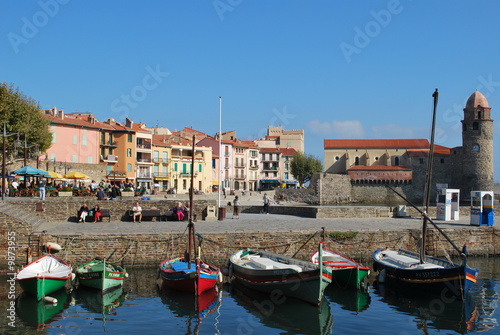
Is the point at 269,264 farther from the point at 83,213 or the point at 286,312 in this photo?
the point at 83,213

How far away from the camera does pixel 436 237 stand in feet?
88.9

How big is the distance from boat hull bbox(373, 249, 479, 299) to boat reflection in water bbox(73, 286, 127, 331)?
10.4 metres

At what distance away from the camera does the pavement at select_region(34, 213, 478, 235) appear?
82.2ft

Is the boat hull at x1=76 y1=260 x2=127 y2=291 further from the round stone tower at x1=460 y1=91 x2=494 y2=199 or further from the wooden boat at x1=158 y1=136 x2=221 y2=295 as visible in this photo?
the round stone tower at x1=460 y1=91 x2=494 y2=199

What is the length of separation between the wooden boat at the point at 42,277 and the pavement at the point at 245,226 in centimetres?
398

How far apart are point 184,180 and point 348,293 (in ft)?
196

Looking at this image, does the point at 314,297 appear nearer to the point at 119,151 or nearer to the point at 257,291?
the point at 257,291

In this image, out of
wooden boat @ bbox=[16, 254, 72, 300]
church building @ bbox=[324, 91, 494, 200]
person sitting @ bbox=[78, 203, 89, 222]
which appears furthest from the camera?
church building @ bbox=[324, 91, 494, 200]

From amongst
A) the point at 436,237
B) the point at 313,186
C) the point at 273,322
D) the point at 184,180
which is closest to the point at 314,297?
the point at 273,322

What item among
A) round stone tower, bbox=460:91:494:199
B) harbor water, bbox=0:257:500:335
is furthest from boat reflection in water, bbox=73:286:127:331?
round stone tower, bbox=460:91:494:199

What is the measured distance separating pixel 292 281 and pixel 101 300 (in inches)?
269

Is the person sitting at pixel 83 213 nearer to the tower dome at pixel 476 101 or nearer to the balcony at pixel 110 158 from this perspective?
the balcony at pixel 110 158
